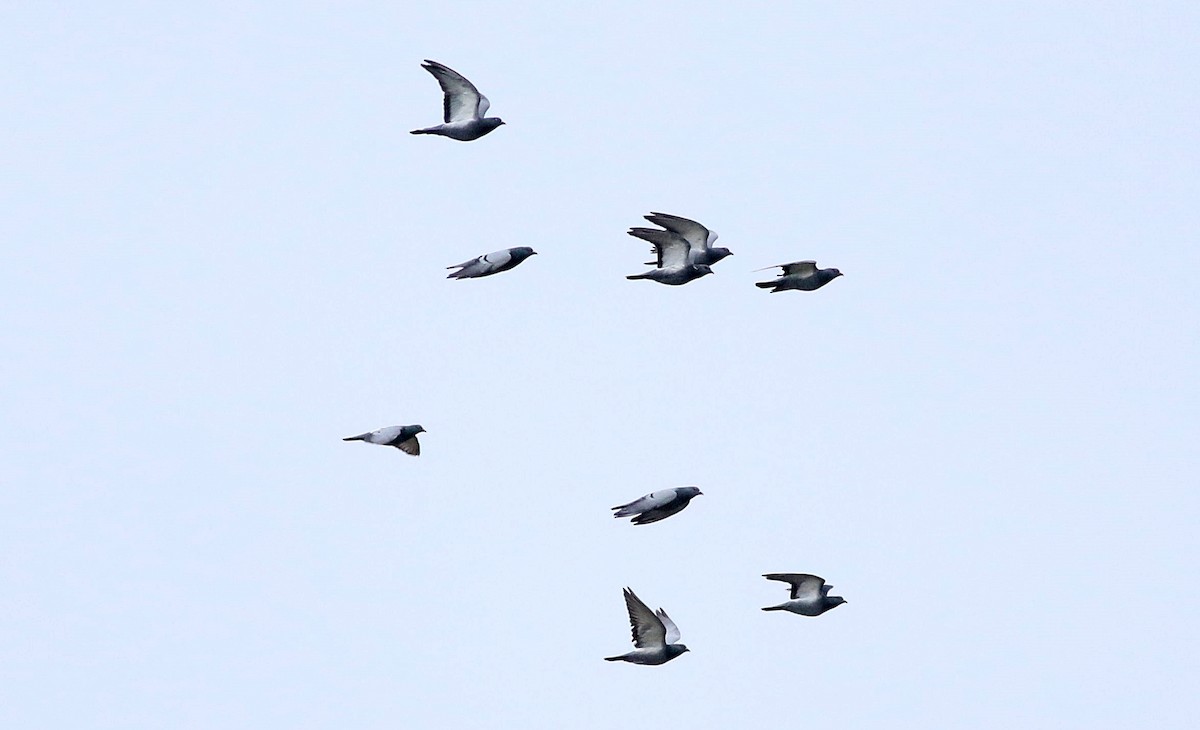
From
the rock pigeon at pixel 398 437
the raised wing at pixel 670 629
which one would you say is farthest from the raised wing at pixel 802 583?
the rock pigeon at pixel 398 437

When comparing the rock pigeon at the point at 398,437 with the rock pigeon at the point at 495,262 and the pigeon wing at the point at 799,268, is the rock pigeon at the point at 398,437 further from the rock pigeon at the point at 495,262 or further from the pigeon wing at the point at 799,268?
the pigeon wing at the point at 799,268

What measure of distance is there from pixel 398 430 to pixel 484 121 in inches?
351

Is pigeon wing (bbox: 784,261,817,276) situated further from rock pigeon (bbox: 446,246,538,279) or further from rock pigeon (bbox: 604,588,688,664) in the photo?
rock pigeon (bbox: 604,588,688,664)

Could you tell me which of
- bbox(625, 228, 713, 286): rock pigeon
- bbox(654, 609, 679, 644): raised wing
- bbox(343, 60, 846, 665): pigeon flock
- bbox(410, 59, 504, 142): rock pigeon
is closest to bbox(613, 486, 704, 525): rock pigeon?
bbox(343, 60, 846, 665): pigeon flock

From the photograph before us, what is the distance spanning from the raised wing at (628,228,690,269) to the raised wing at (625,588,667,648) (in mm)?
9687

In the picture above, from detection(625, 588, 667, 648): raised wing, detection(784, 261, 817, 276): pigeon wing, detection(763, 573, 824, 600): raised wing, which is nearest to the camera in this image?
detection(625, 588, 667, 648): raised wing

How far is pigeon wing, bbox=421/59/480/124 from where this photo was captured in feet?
170

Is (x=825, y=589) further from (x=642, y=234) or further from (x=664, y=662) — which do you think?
(x=642, y=234)

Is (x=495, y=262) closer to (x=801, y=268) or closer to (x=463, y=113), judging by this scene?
(x=463, y=113)

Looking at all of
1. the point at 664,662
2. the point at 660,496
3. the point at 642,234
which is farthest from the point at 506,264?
the point at 664,662

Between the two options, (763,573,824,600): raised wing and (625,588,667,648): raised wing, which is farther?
(763,573,824,600): raised wing

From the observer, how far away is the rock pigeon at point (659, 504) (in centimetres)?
5081

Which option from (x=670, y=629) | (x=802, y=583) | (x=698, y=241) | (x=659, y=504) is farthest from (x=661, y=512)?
(x=698, y=241)

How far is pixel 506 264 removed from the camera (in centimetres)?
5234
